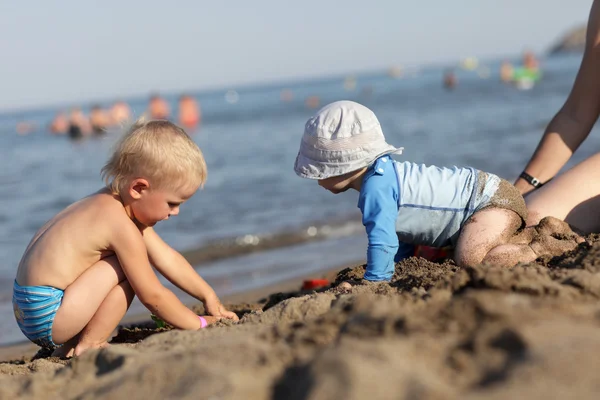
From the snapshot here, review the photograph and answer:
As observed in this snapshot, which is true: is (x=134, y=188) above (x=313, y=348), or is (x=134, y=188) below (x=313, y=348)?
above

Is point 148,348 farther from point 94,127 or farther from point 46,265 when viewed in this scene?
point 94,127


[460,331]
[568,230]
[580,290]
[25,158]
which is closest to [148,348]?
[460,331]

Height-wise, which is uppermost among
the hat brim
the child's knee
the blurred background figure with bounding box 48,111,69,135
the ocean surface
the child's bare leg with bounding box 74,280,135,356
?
the hat brim

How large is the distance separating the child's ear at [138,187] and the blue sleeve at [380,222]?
3.20 ft

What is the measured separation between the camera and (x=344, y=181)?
3248 millimetres

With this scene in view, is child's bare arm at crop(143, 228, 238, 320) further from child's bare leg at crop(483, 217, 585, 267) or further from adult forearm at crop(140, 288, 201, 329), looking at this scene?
child's bare leg at crop(483, 217, 585, 267)

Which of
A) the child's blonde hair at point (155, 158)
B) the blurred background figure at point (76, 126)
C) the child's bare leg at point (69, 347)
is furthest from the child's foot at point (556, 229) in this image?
the blurred background figure at point (76, 126)

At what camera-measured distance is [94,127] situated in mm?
25469

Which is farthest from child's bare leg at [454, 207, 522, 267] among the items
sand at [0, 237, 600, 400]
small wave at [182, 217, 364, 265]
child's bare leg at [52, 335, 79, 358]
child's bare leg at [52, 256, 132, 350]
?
small wave at [182, 217, 364, 265]

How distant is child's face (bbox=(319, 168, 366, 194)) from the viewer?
322 cm

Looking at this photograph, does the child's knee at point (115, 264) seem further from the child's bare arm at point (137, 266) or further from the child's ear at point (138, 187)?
the child's ear at point (138, 187)

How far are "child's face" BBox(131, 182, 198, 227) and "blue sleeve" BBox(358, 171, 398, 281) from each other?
0.80m

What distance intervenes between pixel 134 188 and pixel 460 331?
1.80 m

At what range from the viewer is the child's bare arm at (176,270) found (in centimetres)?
329
